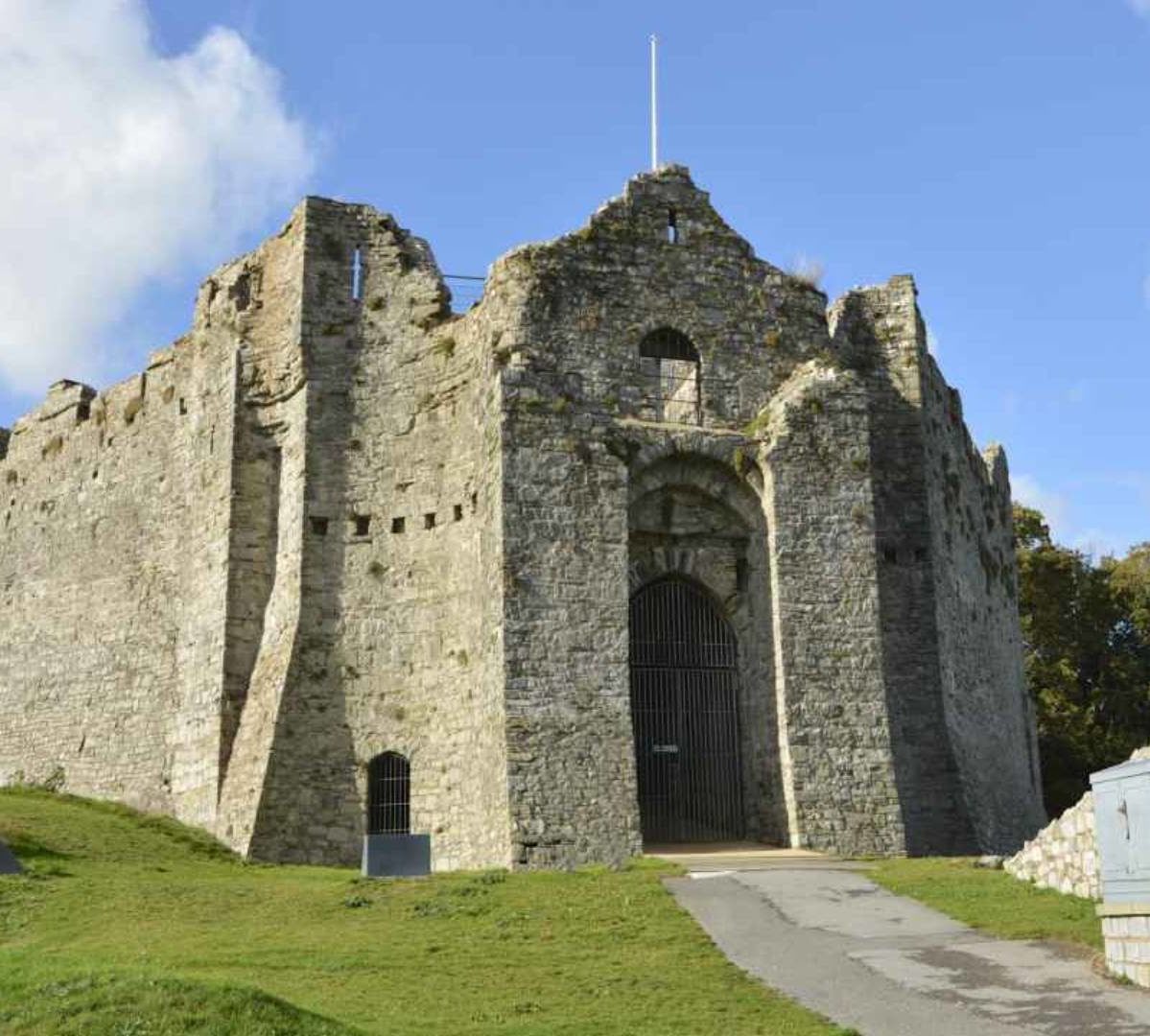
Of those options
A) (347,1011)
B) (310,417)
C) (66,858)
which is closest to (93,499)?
(310,417)

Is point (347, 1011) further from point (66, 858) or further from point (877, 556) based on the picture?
point (877, 556)

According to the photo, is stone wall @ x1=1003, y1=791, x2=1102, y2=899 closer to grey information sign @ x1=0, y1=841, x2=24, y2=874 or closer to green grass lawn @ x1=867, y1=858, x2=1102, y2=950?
green grass lawn @ x1=867, y1=858, x2=1102, y2=950

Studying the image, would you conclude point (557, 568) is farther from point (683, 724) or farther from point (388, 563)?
point (388, 563)

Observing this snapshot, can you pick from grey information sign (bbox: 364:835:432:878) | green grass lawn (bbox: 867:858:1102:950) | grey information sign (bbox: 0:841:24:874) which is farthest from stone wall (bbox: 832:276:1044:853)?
grey information sign (bbox: 0:841:24:874)

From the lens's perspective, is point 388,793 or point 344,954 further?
point 388,793

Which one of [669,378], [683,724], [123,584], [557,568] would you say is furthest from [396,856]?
[123,584]

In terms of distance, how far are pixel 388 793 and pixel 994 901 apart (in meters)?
11.0

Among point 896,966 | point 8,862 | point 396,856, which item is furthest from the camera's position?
point 8,862

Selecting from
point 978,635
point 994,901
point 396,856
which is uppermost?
point 978,635

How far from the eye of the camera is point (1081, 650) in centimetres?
4062

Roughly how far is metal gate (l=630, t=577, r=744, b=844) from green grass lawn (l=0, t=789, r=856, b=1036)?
343cm

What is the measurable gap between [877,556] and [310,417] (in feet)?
33.1

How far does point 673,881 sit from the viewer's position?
18453 mm

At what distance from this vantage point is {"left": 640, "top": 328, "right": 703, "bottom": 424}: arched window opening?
2453 cm
